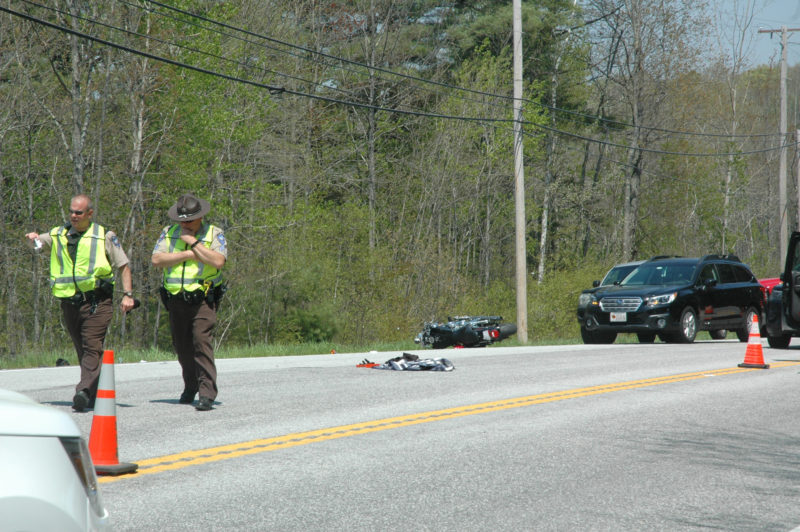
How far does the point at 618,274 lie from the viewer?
22.5 metres

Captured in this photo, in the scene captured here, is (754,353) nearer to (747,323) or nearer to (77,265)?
(747,323)

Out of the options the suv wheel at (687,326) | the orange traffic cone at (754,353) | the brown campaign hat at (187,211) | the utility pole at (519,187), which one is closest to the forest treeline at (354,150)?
the utility pole at (519,187)

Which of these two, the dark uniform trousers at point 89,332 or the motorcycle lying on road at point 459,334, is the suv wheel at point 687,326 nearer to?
the motorcycle lying on road at point 459,334

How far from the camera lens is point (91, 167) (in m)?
29.1

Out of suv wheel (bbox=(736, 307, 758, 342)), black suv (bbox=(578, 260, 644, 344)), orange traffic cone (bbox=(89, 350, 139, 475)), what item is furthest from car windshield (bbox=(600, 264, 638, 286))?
orange traffic cone (bbox=(89, 350, 139, 475))

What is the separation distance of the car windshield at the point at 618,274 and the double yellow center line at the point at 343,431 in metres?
10.2

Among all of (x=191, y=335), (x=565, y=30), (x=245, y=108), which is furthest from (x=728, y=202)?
(x=191, y=335)

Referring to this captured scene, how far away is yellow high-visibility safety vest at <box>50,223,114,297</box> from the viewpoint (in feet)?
28.0

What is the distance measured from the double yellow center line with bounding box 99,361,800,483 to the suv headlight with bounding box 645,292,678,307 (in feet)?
26.5

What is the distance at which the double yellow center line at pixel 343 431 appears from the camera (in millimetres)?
6422

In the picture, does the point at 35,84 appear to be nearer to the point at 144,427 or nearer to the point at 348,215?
the point at 348,215

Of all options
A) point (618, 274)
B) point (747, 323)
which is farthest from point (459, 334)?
point (747, 323)

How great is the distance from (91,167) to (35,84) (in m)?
2.99

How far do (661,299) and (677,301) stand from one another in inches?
16.0
